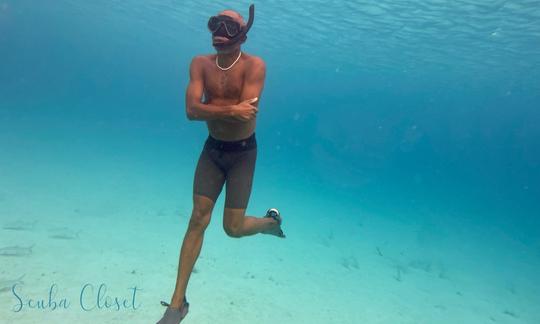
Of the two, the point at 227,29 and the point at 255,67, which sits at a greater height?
the point at 227,29

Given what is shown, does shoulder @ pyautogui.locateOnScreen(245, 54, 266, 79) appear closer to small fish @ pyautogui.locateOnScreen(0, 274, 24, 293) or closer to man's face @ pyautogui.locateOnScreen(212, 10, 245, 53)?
man's face @ pyautogui.locateOnScreen(212, 10, 245, 53)

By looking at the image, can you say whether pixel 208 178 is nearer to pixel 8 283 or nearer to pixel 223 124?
pixel 223 124

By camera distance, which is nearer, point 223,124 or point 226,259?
point 223,124

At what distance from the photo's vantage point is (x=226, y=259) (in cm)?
1127

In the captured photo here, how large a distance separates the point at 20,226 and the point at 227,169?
25.5ft

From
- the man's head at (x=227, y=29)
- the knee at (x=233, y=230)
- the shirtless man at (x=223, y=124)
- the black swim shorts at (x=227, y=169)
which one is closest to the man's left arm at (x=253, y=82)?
the shirtless man at (x=223, y=124)

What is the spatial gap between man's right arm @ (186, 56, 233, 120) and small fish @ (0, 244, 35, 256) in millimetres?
6414

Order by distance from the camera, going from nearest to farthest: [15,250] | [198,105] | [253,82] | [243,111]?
[243,111] < [198,105] < [253,82] < [15,250]

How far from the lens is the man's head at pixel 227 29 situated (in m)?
5.02

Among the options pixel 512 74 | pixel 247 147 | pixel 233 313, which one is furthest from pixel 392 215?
pixel 247 147

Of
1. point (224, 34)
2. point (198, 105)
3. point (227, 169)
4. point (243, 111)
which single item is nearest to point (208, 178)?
point (227, 169)

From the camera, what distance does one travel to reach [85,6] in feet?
149

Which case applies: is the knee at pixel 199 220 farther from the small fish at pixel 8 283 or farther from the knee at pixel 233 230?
the small fish at pixel 8 283

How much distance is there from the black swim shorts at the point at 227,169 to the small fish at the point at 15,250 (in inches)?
226
